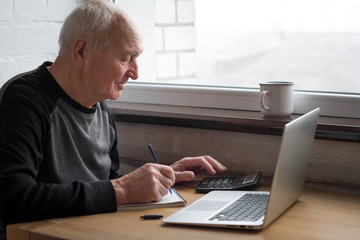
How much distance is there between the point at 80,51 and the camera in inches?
61.8

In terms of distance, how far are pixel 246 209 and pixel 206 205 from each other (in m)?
0.11

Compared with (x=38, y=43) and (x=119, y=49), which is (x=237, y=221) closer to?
(x=119, y=49)

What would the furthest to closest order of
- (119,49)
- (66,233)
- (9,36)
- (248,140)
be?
(9,36), (248,140), (119,49), (66,233)

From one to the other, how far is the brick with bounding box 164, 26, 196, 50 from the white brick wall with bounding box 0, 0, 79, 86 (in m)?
0.41

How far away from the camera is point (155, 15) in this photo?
227 cm

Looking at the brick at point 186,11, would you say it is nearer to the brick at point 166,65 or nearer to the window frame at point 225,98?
the brick at point 166,65

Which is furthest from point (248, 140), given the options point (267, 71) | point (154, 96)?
point (154, 96)

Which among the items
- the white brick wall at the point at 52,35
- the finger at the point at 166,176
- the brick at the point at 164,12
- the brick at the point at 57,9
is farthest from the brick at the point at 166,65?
the finger at the point at 166,176

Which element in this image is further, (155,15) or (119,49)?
(155,15)

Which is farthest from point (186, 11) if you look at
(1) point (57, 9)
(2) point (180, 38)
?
(1) point (57, 9)

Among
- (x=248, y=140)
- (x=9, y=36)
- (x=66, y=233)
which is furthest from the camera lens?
(x=9, y=36)

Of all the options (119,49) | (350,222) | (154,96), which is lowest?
(350,222)

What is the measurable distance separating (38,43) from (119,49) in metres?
0.61

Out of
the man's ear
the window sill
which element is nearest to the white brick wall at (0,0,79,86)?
the window sill
